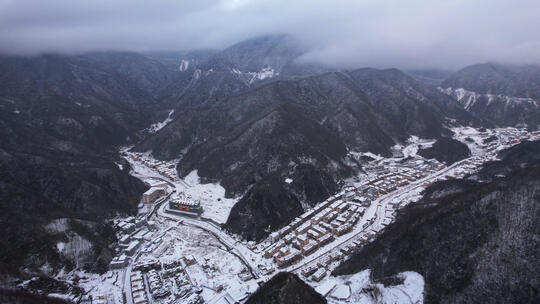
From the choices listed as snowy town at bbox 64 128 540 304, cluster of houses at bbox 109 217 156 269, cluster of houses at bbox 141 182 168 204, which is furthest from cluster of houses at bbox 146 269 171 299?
cluster of houses at bbox 141 182 168 204

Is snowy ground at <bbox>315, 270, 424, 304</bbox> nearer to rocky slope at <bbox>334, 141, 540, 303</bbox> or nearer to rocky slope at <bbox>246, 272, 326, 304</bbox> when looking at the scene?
rocky slope at <bbox>334, 141, 540, 303</bbox>

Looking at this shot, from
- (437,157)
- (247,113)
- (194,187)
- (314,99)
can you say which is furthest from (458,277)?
(314,99)

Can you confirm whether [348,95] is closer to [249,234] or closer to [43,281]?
[249,234]

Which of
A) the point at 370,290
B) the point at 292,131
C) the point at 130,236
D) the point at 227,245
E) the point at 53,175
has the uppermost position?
the point at 292,131

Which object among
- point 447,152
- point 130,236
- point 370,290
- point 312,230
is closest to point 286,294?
point 370,290

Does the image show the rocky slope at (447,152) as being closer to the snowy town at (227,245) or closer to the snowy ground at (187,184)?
the snowy town at (227,245)

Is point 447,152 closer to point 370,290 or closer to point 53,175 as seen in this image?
point 370,290

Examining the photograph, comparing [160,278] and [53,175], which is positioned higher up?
[53,175]
